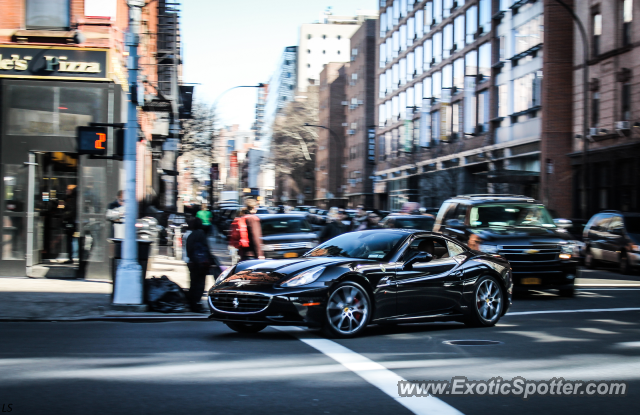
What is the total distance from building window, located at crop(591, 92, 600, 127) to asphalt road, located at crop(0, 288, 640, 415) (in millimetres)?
26541

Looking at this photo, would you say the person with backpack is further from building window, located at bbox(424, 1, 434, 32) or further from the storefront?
building window, located at bbox(424, 1, 434, 32)

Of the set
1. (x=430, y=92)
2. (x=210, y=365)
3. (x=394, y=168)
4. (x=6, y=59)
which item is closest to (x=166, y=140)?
(x=6, y=59)

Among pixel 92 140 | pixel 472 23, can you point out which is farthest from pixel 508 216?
pixel 472 23

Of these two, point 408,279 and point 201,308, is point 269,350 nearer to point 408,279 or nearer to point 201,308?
point 408,279

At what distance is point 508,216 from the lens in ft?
50.9

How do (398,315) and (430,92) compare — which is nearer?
(398,315)

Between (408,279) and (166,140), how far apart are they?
21.1m

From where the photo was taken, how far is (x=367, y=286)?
919 centimetres

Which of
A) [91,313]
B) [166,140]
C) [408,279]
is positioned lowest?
[91,313]

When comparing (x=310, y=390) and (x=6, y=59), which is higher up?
(x=6, y=59)

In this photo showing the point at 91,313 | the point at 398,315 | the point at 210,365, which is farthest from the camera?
the point at 91,313

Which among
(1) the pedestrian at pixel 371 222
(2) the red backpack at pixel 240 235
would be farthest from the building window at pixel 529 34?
(2) the red backpack at pixel 240 235

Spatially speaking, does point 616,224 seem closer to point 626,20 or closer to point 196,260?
point 626,20

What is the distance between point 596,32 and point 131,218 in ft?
98.1
